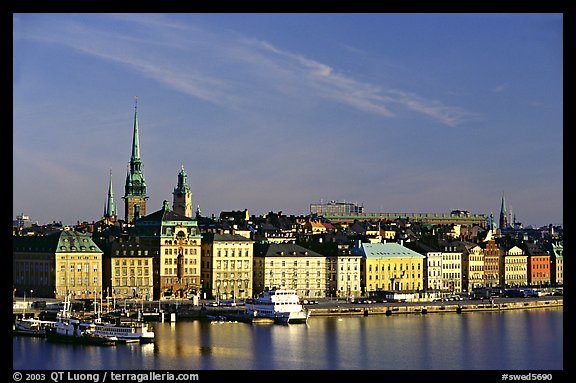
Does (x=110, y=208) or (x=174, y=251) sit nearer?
(x=174, y=251)

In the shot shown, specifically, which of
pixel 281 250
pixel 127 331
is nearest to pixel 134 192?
pixel 281 250

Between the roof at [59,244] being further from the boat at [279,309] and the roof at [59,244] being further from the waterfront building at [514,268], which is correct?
the waterfront building at [514,268]

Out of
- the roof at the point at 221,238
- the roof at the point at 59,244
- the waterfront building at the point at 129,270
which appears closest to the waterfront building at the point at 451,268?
the roof at the point at 221,238

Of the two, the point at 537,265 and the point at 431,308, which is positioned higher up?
the point at 537,265

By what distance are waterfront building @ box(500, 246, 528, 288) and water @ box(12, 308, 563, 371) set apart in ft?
41.5

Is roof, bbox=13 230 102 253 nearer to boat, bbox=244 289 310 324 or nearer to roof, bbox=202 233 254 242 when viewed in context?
roof, bbox=202 233 254 242

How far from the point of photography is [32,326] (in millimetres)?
19984

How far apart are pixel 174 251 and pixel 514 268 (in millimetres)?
12919

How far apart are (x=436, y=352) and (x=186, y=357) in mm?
3716

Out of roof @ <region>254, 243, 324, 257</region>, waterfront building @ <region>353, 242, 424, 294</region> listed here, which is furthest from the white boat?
waterfront building @ <region>353, 242, 424, 294</region>

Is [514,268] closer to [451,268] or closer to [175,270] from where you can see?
[451,268]

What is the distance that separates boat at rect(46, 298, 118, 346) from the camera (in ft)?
61.4
